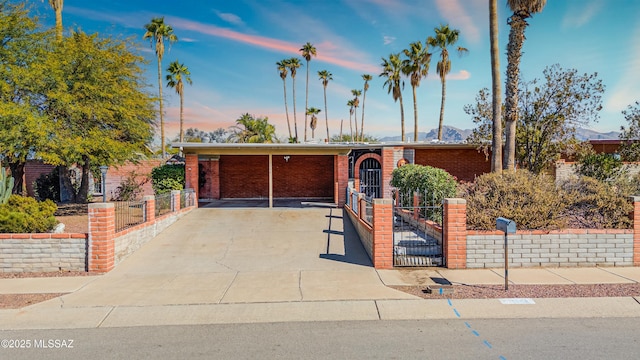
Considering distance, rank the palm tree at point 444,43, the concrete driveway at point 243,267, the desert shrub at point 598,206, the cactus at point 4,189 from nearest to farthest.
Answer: the concrete driveway at point 243,267, the desert shrub at point 598,206, the cactus at point 4,189, the palm tree at point 444,43

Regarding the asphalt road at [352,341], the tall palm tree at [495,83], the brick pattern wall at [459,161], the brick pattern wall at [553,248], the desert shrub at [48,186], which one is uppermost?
the tall palm tree at [495,83]

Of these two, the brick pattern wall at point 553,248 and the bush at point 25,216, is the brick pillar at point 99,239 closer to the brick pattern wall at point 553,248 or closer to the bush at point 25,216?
the bush at point 25,216

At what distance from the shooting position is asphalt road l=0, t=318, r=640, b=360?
4574 millimetres

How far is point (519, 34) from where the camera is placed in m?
13.6

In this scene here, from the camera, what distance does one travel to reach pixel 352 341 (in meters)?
4.94

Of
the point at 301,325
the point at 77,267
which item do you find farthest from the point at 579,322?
the point at 77,267

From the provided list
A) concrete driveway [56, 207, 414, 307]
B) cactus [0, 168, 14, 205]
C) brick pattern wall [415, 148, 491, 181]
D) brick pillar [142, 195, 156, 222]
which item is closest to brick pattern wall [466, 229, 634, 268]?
concrete driveway [56, 207, 414, 307]

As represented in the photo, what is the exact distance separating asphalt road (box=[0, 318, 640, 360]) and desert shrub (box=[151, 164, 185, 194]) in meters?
11.4

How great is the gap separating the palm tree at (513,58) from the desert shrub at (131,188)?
57.3ft

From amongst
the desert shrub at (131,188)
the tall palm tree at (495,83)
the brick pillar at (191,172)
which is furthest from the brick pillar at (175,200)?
the tall palm tree at (495,83)

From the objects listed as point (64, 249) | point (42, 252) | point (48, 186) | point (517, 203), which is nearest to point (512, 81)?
point (517, 203)

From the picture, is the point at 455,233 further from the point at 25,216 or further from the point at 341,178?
the point at 25,216

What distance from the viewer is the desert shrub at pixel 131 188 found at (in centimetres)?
1981

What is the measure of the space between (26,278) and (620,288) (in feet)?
38.9
